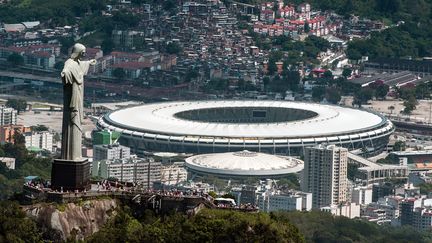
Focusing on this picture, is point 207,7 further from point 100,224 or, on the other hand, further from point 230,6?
point 100,224

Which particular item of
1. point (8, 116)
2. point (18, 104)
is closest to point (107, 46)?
point (18, 104)

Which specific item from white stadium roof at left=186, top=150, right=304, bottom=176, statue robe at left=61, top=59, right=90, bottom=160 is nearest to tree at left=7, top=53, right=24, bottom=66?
white stadium roof at left=186, top=150, right=304, bottom=176

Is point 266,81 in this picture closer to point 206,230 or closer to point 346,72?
point 346,72

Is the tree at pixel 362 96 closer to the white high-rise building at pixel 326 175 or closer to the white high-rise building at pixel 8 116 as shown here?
the white high-rise building at pixel 8 116

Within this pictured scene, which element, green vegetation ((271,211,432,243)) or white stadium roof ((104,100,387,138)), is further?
white stadium roof ((104,100,387,138))

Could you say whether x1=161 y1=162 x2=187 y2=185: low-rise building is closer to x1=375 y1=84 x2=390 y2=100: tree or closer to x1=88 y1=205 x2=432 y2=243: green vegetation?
x1=375 y1=84 x2=390 y2=100: tree

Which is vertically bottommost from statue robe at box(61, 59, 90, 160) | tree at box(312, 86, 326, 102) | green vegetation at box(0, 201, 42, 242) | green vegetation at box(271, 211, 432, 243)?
tree at box(312, 86, 326, 102)

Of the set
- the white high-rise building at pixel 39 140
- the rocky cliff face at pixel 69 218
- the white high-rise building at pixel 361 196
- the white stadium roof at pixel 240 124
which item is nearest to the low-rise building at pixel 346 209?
the white high-rise building at pixel 361 196
